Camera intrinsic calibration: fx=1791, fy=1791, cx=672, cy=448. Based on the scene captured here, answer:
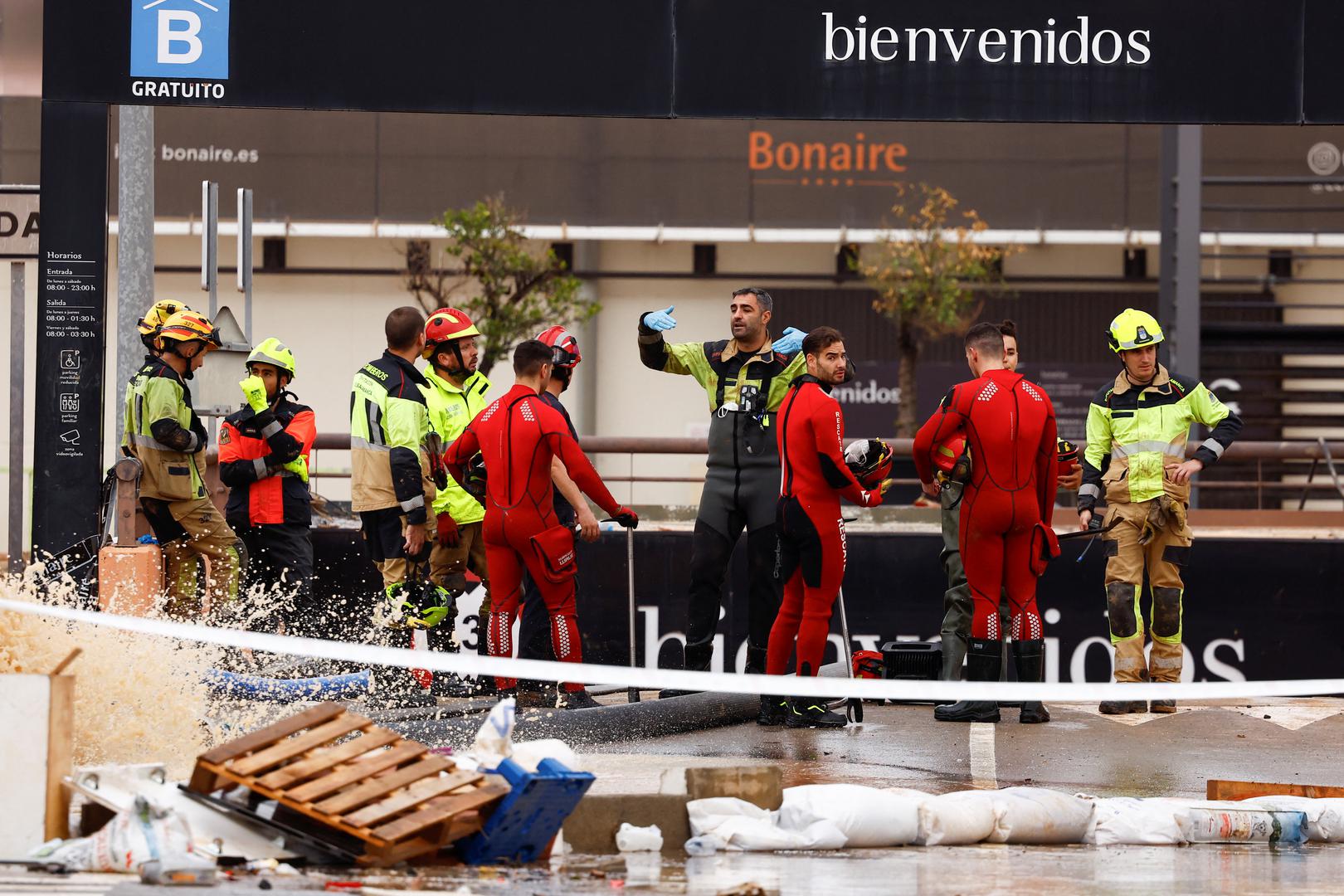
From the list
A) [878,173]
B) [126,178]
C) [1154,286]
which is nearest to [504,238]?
[878,173]

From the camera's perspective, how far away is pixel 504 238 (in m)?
28.3

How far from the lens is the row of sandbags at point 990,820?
660cm

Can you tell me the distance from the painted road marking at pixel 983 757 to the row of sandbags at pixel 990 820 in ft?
2.80

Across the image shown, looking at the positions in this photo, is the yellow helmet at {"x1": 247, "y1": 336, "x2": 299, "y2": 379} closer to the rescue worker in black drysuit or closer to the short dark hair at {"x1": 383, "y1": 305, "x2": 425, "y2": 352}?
the short dark hair at {"x1": 383, "y1": 305, "x2": 425, "y2": 352}

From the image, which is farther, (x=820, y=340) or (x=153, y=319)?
(x=153, y=319)

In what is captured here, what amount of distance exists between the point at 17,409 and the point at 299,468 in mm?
1781

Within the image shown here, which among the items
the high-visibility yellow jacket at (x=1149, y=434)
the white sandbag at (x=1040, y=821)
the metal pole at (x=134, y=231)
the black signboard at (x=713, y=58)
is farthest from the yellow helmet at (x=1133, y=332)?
the metal pole at (x=134, y=231)

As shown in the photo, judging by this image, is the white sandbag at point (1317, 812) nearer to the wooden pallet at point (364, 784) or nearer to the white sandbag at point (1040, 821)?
the white sandbag at point (1040, 821)

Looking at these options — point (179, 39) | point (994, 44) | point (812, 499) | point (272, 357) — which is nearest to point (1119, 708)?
point (812, 499)

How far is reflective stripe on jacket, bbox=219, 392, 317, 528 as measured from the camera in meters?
11.2

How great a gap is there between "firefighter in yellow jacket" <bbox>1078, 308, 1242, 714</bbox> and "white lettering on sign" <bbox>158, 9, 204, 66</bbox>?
550 centimetres

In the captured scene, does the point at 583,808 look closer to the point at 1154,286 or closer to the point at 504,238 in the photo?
the point at 504,238

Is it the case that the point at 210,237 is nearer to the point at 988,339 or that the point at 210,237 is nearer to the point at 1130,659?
the point at 988,339

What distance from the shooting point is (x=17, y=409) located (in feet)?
37.0
